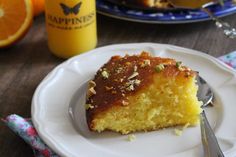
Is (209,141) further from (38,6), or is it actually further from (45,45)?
(38,6)

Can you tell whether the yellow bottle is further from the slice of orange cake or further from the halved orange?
the slice of orange cake

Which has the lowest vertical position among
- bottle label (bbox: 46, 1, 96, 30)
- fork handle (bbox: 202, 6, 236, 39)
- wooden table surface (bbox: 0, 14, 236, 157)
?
wooden table surface (bbox: 0, 14, 236, 157)

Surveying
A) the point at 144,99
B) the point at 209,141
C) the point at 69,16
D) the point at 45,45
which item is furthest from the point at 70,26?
the point at 209,141

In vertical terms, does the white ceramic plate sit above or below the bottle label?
below

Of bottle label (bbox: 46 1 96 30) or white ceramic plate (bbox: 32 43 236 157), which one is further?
bottle label (bbox: 46 1 96 30)

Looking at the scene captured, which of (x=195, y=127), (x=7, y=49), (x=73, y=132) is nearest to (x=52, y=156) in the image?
(x=73, y=132)

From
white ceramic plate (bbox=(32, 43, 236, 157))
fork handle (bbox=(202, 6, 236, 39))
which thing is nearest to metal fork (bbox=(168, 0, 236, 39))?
fork handle (bbox=(202, 6, 236, 39))

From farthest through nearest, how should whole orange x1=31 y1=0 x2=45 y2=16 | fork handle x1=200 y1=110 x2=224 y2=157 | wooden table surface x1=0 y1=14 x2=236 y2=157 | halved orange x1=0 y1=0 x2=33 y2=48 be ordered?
whole orange x1=31 y1=0 x2=45 y2=16
halved orange x1=0 y1=0 x2=33 y2=48
wooden table surface x1=0 y1=14 x2=236 y2=157
fork handle x1=200 y1=110 x2=224 y2=157

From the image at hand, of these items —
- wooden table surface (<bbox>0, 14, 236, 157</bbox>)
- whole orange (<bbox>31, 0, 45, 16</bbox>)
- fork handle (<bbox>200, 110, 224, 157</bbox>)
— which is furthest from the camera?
whole orange (<bbox>31, 0, 45, 16</bbox>)
